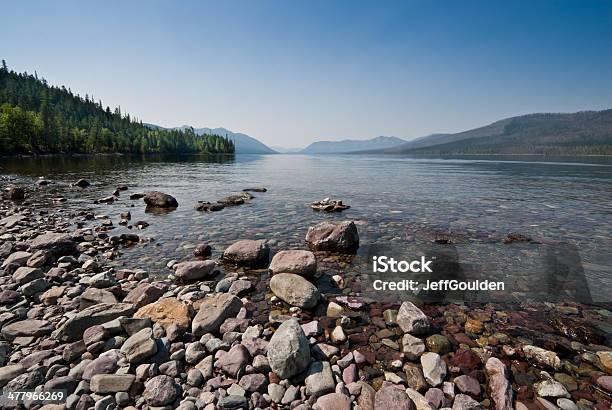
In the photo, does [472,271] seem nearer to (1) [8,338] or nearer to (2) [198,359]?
(2) [198,359]

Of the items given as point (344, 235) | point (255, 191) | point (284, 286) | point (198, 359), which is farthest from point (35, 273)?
point (255, 191)

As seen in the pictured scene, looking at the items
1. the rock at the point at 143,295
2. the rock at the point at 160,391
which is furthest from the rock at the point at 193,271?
the rock at the point at 160,391

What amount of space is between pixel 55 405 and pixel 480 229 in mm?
17726

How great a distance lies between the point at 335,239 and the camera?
11.9 metres

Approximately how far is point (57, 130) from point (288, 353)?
→ 141837 mm

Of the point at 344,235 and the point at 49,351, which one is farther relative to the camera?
the point at 344,235

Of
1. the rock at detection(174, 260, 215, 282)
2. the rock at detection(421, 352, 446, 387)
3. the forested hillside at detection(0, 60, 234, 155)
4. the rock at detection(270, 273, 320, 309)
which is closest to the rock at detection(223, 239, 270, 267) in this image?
the rock at detection(174, 260, 215, 282)

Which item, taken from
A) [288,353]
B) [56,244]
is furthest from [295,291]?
[56,244]

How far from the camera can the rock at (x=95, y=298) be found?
7.14 metres

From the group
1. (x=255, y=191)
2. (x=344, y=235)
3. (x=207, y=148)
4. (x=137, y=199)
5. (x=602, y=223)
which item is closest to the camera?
(x=344, y=235)

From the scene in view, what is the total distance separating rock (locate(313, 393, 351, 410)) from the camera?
4488 millimetres

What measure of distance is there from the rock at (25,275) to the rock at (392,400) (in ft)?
33.7

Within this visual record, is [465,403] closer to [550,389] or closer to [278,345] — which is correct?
[550,389]

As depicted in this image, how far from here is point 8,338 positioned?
19.4 ft
